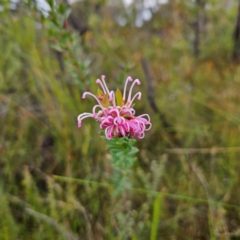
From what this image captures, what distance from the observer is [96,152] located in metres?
1.30

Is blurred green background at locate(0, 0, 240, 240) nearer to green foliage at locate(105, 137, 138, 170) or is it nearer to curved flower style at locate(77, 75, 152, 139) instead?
green foliage at locate(105, 137, 138, 170)

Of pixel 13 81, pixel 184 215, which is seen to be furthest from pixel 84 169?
pixel 13 81

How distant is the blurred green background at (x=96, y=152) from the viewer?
0.95 m

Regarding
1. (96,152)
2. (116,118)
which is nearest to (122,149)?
(116,118)

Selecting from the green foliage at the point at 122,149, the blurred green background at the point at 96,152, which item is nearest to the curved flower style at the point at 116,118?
the green foliage at the point at 122,149

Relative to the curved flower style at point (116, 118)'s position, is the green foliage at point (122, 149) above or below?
below

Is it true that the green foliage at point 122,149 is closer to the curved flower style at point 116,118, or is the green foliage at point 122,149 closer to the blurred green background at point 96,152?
the curved flower style at point 116,118

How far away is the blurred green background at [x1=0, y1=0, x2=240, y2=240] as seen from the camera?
3.13ft

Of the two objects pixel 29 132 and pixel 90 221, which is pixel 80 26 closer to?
pixel 29 132

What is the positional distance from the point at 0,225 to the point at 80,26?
1.42 meters

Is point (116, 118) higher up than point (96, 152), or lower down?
higher up

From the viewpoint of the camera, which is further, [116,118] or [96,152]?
[96,152]

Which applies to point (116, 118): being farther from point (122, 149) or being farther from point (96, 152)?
point (96, 152)

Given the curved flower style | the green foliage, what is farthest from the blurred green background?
the curved flower style
